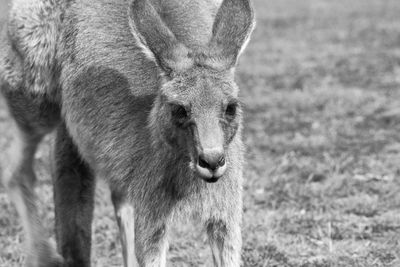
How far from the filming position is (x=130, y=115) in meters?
5.29

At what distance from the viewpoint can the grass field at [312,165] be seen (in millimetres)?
6184

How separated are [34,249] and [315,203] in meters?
2.49

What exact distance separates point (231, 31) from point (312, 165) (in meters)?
3.43

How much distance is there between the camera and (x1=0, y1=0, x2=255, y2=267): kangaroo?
14.9ft

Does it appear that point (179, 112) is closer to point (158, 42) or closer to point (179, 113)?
point (179, 113)

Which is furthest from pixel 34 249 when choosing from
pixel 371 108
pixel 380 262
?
pixel 371 108

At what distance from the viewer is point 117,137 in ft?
17.4

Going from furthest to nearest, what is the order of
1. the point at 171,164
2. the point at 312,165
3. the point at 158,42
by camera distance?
1. the point at 312,165
2. the point at 171,164
3. the point at 158,42

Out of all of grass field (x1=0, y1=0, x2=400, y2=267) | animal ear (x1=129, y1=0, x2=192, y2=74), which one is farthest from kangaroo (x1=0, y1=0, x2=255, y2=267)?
grass field (x1=0, y1=0, x2=400, y2=267)

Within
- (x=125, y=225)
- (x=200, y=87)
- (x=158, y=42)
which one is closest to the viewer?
(x=200, y=87)

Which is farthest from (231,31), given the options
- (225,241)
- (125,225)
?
(125,225)

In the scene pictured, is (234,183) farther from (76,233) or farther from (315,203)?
(315,203)

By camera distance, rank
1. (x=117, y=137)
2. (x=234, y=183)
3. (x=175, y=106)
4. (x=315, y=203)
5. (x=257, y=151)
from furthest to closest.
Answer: (x=257, y=151) → (x=315, y=203) → (x=117, y=137) → (x=234, y=183) → (x=175, y=106)

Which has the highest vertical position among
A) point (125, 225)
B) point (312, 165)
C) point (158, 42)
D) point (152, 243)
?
point (158, 42)
